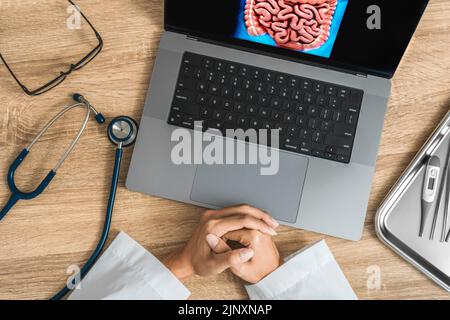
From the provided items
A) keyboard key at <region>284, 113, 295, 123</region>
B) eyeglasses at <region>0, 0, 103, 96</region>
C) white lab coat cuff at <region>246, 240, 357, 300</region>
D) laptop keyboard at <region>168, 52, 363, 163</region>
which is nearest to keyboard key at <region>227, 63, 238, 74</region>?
laptop keyboard at <region>168, 52, 363, 163</region>

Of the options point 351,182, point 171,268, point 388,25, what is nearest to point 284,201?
point 351,182

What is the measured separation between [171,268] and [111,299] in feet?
0.41

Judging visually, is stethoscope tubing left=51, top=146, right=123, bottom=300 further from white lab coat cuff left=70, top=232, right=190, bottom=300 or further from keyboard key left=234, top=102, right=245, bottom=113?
keyboard key left=234, top=102, right=245, bottom=113

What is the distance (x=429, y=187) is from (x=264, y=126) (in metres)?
0.35

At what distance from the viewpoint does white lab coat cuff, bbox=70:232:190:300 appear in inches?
34.6

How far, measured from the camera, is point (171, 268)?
893 millimetres

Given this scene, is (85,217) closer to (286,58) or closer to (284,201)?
(284,201)

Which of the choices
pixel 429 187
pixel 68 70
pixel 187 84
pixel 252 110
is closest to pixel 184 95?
pixel 187 84

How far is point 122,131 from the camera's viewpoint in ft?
3.01

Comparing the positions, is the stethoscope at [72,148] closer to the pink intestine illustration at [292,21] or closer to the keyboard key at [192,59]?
the keyboard key at [192,59]

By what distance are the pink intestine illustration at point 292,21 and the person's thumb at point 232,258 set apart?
1.33 feet
